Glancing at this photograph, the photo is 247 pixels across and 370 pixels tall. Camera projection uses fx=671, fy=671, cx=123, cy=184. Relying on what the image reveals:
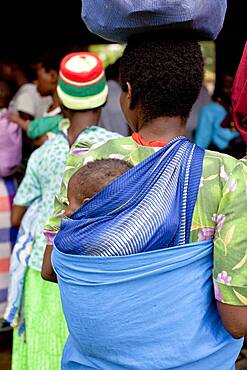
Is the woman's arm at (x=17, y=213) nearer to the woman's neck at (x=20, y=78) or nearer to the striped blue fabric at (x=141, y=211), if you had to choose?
the striped blue fabric at (x=141, y=211)

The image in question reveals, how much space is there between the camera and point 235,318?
151 cm

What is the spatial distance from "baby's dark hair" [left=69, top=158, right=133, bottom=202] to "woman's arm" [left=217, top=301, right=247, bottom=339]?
381mm

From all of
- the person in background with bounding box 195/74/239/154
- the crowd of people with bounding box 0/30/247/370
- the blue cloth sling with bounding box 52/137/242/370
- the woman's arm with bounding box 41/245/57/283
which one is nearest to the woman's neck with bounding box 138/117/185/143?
the crowd of people with bounding box 0/30/247/370

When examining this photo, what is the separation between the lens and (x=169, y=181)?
4.94 feet

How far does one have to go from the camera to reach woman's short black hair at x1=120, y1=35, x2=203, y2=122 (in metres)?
1.64

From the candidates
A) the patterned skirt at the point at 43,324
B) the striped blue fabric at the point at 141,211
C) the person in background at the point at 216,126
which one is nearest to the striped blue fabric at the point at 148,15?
the striped blue fabric at the point at 141,211

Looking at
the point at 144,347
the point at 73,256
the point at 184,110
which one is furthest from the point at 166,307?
the point at 184,110

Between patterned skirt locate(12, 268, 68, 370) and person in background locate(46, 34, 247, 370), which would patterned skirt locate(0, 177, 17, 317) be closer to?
patterned skirt locate(12, 268, 68, 370)

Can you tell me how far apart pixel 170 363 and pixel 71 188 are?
0.47 meters

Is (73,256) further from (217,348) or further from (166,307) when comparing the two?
(217,348)

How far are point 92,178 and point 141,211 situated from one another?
5.9 inches

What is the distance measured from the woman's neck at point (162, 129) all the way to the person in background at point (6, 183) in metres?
2.39

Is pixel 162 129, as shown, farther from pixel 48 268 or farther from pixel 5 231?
pixel 5 231

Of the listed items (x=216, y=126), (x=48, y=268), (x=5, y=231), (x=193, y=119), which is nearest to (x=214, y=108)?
(x=216, y=126)
